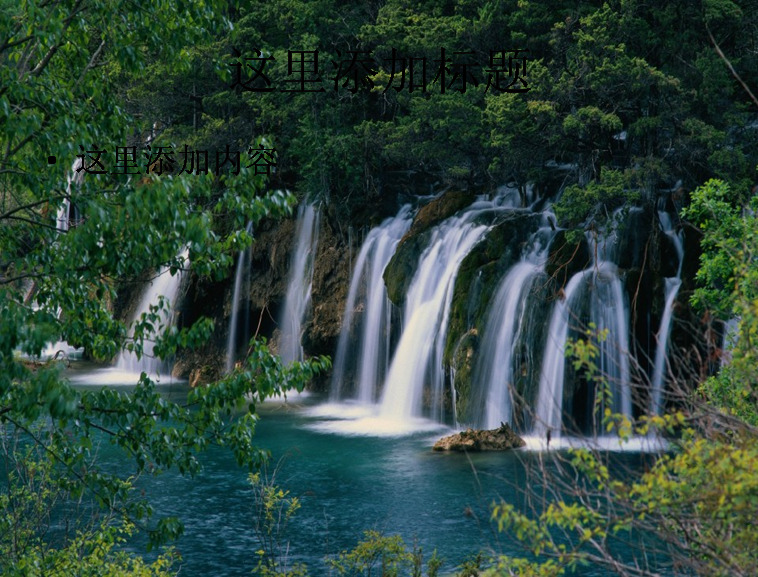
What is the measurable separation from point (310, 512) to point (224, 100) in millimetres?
17427

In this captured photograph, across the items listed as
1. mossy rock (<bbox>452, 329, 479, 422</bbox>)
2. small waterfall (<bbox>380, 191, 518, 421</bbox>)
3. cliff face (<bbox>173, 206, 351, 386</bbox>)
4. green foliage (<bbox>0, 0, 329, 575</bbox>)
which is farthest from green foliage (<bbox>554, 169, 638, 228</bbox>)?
green foliage (<bbox>0, 0, 329, 575</bbox>)

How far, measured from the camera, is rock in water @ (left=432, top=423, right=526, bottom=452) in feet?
68.9

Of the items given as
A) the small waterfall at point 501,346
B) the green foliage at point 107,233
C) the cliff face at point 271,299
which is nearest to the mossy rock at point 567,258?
the small waterfall at point 501,346

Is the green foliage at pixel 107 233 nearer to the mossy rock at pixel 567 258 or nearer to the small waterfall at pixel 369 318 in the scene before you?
the mossy rock at pixel 567 258

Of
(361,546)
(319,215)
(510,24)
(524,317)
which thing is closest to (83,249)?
(361,546)

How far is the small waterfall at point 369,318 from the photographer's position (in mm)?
28156

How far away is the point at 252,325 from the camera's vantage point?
3272 centimetres

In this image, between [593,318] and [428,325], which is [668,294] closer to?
[593,318]

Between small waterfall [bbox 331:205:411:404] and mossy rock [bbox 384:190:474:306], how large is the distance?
→ 1.18 metres

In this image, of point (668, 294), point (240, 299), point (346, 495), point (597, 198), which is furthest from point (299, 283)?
point (346, 495)

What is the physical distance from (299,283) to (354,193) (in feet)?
11.3

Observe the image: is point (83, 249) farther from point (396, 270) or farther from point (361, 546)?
point (396, 270)

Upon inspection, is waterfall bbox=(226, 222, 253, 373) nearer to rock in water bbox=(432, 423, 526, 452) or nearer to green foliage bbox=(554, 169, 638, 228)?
green foliage bbox=(554, 169, 638, 228)

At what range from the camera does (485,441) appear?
21.1m
